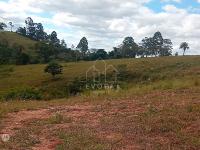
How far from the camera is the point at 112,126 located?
1139 cm

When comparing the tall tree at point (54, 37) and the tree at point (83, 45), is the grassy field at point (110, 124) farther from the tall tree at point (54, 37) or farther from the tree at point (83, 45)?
the tall tree at point (54, 37)

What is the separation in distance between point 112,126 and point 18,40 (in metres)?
121

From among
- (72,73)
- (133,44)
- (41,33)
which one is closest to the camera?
(72,73)

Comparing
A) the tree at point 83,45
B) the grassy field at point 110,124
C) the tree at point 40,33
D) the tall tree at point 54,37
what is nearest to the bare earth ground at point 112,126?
the grassy field at point 110,124

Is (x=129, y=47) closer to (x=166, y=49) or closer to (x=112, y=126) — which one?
(x=166, y=49)

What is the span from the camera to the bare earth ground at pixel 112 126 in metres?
9.45

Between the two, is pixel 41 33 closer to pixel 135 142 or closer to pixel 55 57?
Result: pixel 55 57

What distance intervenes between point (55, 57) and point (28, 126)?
8719cm

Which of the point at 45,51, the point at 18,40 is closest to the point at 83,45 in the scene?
the point at 45,51

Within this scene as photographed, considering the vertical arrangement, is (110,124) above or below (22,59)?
A: below

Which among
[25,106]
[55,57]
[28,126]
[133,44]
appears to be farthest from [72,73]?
[28,126]

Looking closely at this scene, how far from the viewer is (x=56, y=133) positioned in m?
10.7

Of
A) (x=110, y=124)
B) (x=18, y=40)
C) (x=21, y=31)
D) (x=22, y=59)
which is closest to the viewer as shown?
(x=110, y=124)

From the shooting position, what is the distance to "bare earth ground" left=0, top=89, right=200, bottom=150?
9.45 metres
